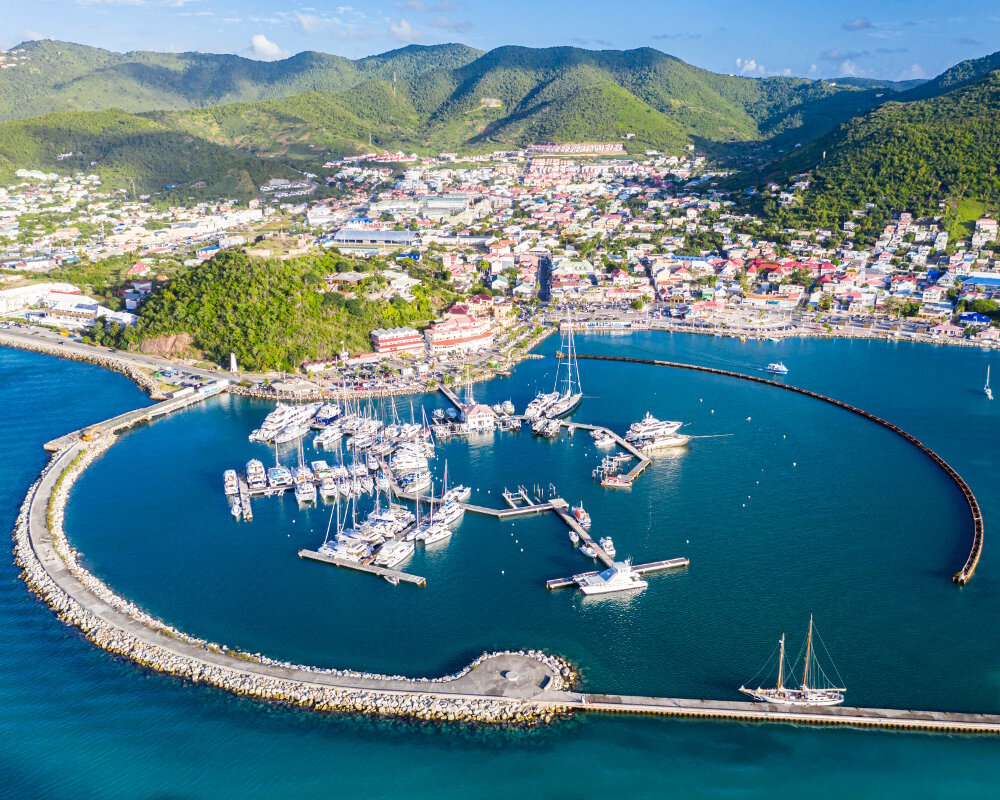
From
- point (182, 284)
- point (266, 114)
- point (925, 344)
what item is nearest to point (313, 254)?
point (182, 284)

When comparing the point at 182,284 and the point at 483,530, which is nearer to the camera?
the point at 483,530

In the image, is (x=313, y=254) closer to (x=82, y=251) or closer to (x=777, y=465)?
(x=82, y=251)

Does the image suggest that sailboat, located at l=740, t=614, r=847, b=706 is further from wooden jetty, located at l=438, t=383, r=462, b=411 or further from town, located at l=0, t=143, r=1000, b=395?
town, located at l=0, t=143, r=1000, b=395

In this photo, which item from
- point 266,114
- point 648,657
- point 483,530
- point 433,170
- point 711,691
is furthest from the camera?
point 266,114

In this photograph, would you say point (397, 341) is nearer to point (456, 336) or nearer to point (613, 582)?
point (456, 336)

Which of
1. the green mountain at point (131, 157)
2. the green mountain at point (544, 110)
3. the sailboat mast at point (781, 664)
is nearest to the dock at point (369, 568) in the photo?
the sailboat mast at point (781, 664)

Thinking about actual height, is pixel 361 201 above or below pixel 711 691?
above
